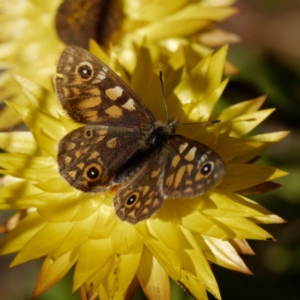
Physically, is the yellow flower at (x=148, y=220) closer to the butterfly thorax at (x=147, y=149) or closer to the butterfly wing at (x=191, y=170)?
the butterfly thorax at (x=147, y=149)

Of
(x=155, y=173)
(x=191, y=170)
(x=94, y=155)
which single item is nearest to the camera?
(x=191, y=170)

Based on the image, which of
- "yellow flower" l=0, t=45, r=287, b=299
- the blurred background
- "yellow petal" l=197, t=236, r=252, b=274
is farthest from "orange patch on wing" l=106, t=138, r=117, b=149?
the blurred background

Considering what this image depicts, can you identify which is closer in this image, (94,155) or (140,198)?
(140,198)

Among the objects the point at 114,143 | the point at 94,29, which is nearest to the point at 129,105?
the point at 114,143

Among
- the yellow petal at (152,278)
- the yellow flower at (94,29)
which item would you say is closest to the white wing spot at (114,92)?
the yellow petal at (152,278)

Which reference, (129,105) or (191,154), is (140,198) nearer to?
(191,154)

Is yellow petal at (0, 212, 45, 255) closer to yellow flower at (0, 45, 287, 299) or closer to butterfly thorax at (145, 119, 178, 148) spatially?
yellow flower at (0, 45, 287, 299)

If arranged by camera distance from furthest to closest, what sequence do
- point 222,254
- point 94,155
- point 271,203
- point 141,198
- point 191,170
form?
point 271,203
point 222,254
point 94,155
point 141,198
point 191,170
